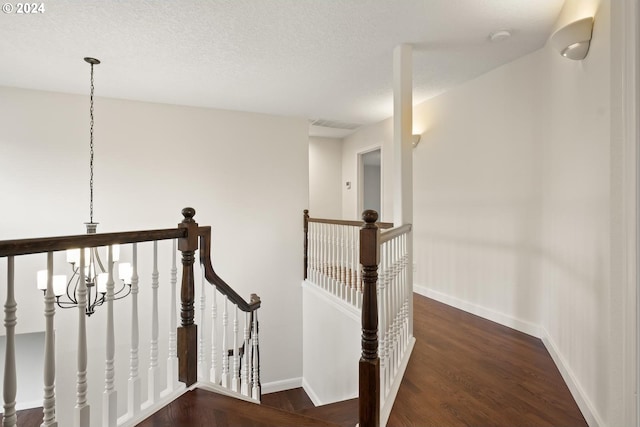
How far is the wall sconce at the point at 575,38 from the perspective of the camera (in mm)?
1682

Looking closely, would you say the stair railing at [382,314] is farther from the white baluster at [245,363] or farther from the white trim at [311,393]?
the white trim at [311,393]

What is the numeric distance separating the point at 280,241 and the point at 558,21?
3924 millimetres

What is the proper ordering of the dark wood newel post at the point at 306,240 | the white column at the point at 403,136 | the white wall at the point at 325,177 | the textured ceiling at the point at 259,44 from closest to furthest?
the textured ceiling at the point at 259,44 → the white column at the point at 403,136 → the dark wood newel post at the point at 306,240 → the white wall at the point at 325,177

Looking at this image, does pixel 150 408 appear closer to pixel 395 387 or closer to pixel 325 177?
pixel 395 387

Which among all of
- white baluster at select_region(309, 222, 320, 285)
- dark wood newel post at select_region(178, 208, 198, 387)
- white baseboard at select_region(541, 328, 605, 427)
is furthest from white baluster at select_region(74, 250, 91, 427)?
white baluster at select_region(309, 222, 320, 285)

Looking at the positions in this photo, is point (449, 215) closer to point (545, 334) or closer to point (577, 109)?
point (545, 334)

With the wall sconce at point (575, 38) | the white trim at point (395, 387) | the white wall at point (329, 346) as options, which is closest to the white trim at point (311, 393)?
the white wall at point (329, 346)

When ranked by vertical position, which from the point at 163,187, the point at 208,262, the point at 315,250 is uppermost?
the point at 163,187

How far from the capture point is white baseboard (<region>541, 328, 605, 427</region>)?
1579 mm

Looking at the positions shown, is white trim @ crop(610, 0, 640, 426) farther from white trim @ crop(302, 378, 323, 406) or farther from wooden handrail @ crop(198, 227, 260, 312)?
white trim @ crop(302, 378, 323, 406)

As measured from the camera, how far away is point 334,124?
17.4ft

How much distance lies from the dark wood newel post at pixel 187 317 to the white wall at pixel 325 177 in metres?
4.49

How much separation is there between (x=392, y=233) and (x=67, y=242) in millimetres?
1684

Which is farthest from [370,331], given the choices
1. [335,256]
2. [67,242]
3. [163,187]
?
[163,187]
